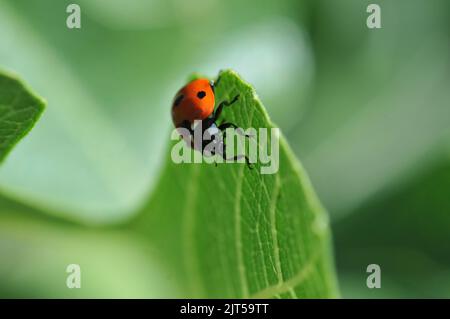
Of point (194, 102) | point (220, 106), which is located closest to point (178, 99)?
point (194, 102)

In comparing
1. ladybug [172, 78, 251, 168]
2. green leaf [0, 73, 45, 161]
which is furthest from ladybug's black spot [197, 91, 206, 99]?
green leaf [0, 73, 45, 161]

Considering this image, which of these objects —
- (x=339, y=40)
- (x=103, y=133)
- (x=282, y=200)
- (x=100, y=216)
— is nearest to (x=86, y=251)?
(x=100, y=216)

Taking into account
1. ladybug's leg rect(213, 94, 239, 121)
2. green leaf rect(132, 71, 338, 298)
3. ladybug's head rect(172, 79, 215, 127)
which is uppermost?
ladybug's head rect(172, 79, 215, 127)

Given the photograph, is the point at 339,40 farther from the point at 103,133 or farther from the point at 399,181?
the point at 103,133

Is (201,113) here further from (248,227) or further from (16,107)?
(16,107)

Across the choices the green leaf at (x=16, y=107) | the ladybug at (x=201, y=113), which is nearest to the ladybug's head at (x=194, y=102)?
the ladybug at (x=201, y=113)

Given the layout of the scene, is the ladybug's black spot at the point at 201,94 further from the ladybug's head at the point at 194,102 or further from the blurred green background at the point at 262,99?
the blurred green background at the point at 262,99

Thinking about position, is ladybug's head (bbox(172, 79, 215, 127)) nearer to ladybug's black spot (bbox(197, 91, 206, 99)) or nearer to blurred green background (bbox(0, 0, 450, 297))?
ladybug's black spot (bbox(197, 91, 206, 99))
